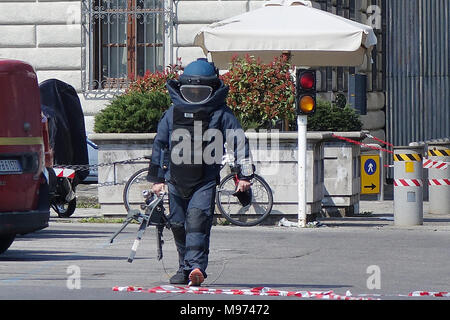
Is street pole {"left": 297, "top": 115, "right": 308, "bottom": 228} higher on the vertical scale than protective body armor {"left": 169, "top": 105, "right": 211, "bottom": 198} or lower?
lower

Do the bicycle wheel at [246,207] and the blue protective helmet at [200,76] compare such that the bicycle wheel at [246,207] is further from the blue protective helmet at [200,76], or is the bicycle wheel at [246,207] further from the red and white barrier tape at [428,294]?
the red and white barrier tape at [428,294]

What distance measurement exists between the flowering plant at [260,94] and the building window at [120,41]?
6.07m

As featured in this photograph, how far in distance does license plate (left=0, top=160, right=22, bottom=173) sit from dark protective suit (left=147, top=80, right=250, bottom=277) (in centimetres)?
213

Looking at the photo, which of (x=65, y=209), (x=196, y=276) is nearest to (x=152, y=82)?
(x=65, y=209)

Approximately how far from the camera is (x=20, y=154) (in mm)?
12594

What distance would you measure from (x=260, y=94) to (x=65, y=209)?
10.8 ft

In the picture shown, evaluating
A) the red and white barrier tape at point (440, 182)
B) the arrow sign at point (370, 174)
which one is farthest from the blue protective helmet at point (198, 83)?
the arrow sign at point (370, 174)

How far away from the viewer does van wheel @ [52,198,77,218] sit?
18.8 metres

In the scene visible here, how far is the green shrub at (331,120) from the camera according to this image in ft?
64.1

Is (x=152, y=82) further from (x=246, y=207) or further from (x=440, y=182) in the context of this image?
(x=440, y=182)

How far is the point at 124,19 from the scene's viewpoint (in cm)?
2431

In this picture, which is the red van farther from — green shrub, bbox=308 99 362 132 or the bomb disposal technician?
green shrub, bbox=308 99 362 132

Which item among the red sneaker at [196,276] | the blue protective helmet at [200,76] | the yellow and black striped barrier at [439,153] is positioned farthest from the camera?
the yellow and black striped barrier at [439,153]

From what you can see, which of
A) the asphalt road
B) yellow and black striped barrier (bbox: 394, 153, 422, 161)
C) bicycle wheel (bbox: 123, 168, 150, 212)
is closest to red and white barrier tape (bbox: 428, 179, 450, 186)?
yellow and black striped barrier (bbox: 394, 153, 422, 161)
